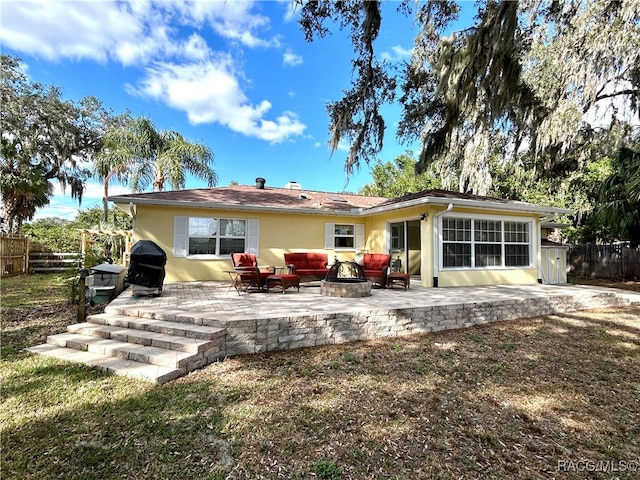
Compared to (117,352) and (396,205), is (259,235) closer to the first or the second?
(396,205)

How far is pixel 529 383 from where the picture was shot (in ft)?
12.1

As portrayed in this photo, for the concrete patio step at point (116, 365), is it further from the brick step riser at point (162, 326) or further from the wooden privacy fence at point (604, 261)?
the wooden privacy fence at point (604, 261)

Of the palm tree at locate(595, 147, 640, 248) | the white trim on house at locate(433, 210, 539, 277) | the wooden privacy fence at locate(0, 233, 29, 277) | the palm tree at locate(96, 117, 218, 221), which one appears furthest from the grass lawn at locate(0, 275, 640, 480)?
the palm tree at locate(96, 117, 218, 221)

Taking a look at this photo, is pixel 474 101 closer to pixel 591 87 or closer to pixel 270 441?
pixel 591 87

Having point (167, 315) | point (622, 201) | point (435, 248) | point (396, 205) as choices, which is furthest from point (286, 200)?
point (622, 201)

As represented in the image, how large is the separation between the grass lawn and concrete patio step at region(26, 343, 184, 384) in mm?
124

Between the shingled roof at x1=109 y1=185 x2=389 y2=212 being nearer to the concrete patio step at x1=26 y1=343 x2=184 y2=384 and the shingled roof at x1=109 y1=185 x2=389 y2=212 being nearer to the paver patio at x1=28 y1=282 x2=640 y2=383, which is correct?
the paver patio at x1=28 y1=282 x2=640 y2=383

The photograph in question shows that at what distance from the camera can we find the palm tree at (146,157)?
14.6 meters

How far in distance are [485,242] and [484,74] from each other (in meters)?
5.32

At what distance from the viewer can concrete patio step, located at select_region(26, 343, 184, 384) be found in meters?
3.53

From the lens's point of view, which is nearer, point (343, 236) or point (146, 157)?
point (343, 236)

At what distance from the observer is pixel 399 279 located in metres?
8.13

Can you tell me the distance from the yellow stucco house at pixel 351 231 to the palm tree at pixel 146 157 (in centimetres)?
496

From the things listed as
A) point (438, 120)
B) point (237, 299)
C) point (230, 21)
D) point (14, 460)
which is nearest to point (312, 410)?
point (14, 460)
